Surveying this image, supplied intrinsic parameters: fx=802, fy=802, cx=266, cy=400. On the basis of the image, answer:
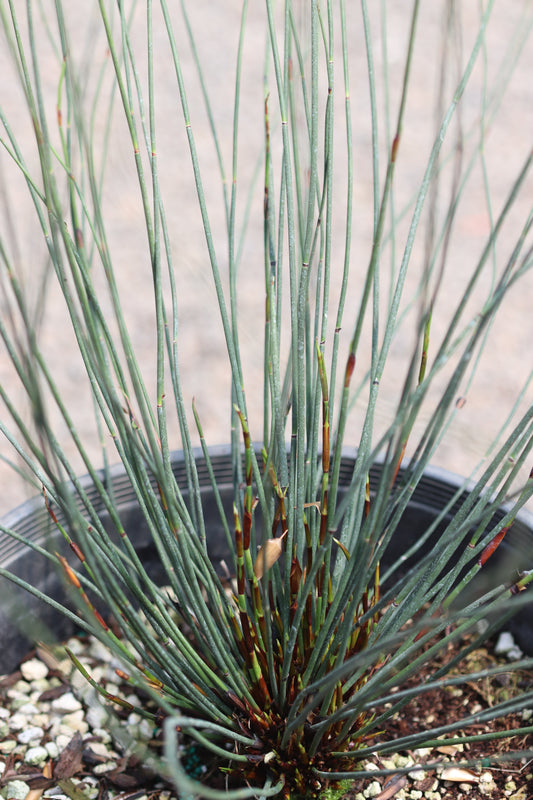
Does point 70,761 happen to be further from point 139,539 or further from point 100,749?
point 139,539

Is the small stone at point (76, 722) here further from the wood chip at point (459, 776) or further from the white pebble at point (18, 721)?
the wood chip at point (459, 776)

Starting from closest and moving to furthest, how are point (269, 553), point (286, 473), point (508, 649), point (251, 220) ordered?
point (269, 553) < point (286, 473) < point (508, 649) < point (251, 220)

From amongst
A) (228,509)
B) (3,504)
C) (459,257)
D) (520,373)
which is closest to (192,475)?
(228,509)

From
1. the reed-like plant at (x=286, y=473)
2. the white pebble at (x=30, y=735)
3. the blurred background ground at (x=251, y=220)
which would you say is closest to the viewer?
the reed-like plant at (x=286, y=473)

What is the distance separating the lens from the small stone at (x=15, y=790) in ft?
2.63

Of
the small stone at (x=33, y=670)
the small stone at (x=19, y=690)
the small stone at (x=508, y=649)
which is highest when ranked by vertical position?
the small stone at (x=508, y=649)

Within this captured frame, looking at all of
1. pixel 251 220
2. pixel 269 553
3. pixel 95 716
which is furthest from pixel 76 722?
pixel 251 220

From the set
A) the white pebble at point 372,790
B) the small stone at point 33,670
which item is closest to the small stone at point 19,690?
the small stone at point 33,670

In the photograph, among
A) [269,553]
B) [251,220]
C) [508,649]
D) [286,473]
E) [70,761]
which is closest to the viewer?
[269,553]

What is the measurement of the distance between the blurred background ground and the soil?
0.60m

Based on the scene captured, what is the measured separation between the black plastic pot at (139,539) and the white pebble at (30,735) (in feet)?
0.28

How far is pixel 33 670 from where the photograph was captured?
945mm

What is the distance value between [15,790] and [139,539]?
30 centimetres

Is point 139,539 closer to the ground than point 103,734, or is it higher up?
higher up
